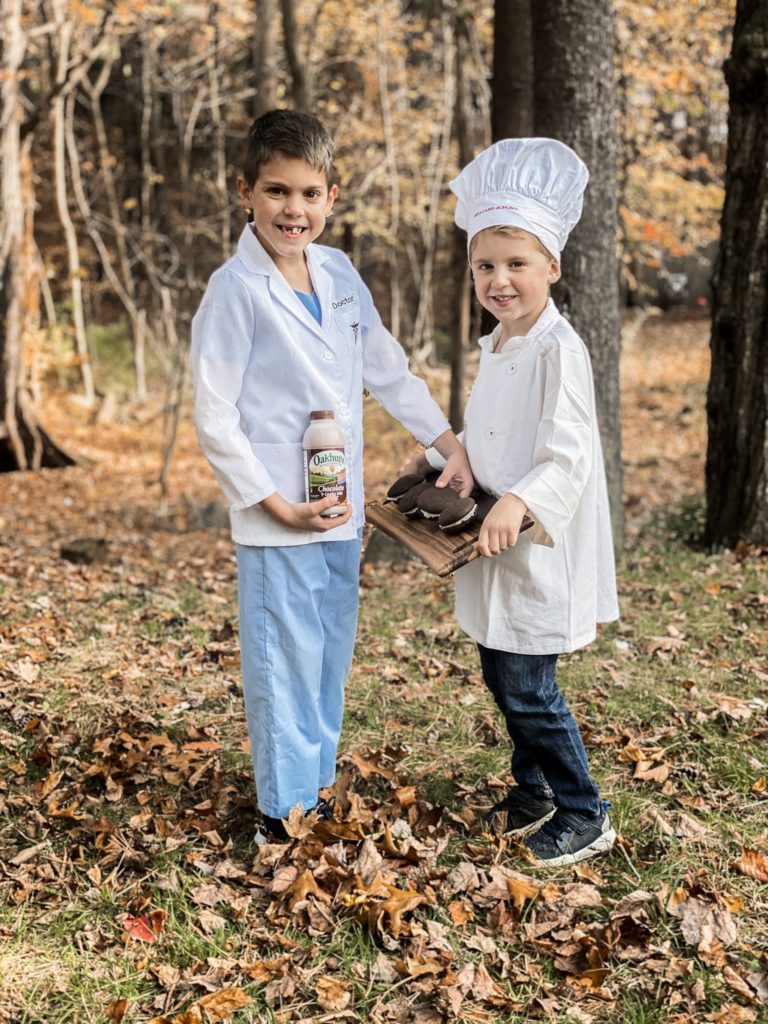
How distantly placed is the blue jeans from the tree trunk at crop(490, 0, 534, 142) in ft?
17.2

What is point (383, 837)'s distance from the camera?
323 cm

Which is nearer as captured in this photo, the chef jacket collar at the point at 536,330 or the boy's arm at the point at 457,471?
the chef jacket collar at the point at 536,330

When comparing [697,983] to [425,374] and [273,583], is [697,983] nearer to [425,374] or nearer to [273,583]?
[273,583]

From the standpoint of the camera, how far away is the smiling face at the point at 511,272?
274 centimetres

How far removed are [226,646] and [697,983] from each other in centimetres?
297

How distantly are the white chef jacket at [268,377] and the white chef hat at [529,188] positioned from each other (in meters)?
0.52

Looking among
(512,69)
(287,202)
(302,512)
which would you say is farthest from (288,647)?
(512,69)

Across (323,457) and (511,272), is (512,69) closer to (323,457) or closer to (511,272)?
(511,272)

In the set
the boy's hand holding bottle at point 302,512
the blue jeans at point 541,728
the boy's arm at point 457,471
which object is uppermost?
the boy's arm at point 457,471

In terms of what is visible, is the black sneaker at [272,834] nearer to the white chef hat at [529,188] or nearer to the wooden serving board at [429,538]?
the wooden serving board at [429,538]

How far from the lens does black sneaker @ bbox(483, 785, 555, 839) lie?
322cm

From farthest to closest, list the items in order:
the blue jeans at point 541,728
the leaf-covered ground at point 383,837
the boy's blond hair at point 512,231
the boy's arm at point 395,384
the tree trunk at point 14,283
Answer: the tree trunk at point 14,283, the boy's arm at point 395,384, the blue jeans at point 541,728, the boy's blond hair at point 512,231, the leaf-covered ground at point 383,837

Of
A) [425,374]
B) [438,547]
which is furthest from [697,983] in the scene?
[425,374]

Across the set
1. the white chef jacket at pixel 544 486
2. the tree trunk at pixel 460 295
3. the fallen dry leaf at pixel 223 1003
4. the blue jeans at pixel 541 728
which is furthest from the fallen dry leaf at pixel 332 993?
the tree trunk at pixel 460 295
